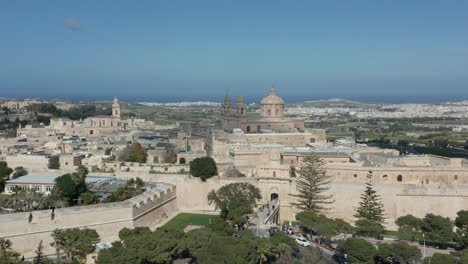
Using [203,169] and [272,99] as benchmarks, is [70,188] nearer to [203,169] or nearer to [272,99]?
[203,169]

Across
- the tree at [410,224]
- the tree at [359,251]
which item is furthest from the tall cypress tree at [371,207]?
the tree at [359,251]

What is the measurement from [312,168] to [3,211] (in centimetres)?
1496

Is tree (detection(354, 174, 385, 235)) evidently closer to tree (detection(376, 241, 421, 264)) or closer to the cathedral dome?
tree (detection(376, 241, 421, 264))

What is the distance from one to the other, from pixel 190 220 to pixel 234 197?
2762 mm

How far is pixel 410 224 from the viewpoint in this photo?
22.5 metres

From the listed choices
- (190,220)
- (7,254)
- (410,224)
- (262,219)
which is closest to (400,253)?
(410,224)

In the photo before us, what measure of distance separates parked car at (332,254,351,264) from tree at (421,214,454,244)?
15.2ft

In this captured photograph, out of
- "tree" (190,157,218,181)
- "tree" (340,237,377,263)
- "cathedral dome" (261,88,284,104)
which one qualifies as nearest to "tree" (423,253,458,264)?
"tree" (340,237,377,263)

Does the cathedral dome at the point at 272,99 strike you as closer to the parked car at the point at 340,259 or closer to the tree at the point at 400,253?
the parked car at the point at 340,259

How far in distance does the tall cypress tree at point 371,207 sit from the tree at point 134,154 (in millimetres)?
16029

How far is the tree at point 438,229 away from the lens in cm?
2098

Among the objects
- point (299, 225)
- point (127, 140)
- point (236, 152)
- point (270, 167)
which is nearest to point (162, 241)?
point (299, 225)

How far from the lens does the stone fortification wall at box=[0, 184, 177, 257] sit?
19266 mm

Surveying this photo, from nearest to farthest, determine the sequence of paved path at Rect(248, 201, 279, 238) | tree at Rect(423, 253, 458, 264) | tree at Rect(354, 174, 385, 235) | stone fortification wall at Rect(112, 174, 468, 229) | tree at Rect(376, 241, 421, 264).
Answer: tree at Rect(423, 253, 458, 264) → tree at Rect(376, 241, 421, 264) → paved path at Rect(248, 201, 279, 238) → tree at Rect(354, 174, 385, 235) → stone fortification wall at Rect(112, 174, 468, 229)
